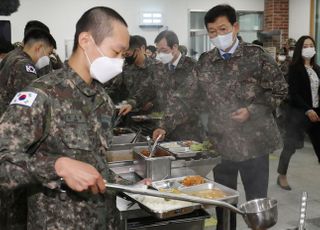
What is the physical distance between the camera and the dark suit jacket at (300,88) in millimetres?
3691

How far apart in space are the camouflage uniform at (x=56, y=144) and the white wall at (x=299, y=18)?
7.30 meters

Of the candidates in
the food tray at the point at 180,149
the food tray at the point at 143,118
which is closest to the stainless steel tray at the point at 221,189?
the food tray at the point at 180,149

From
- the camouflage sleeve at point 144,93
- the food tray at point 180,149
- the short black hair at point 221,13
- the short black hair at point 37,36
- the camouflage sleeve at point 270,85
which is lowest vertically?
the food tray at point 180,149

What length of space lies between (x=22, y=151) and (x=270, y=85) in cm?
152

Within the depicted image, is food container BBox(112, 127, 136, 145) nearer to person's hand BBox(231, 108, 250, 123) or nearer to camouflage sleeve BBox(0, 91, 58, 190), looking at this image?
person's hand BBox(231, 108, 250, 123)

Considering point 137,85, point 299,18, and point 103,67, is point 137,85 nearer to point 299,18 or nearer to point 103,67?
point 103,67

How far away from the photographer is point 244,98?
2232 millimetres

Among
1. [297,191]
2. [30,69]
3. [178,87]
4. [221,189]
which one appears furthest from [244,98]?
[297,191]

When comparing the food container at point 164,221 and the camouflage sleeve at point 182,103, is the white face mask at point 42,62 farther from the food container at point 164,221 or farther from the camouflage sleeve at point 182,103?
the food container at point 164,221

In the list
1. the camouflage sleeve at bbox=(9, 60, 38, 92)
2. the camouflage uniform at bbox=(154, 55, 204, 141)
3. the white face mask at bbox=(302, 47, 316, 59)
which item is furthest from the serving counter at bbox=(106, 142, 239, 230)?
the white face mask at bbox=(302, 47, 316, 59)

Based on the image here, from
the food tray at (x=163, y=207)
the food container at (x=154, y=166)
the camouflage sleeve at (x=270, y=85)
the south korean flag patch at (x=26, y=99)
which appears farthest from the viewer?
the camouflage sleeve at (x=270, y=85)

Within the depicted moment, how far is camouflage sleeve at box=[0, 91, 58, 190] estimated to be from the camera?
3.64 feet

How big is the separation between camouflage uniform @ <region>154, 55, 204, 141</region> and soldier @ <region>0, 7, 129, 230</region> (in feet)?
4.99

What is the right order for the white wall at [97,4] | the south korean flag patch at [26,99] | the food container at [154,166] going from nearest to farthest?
the south korean flag patch at [26,99]
the food container at [154,166]
the white wall at [97,4]
